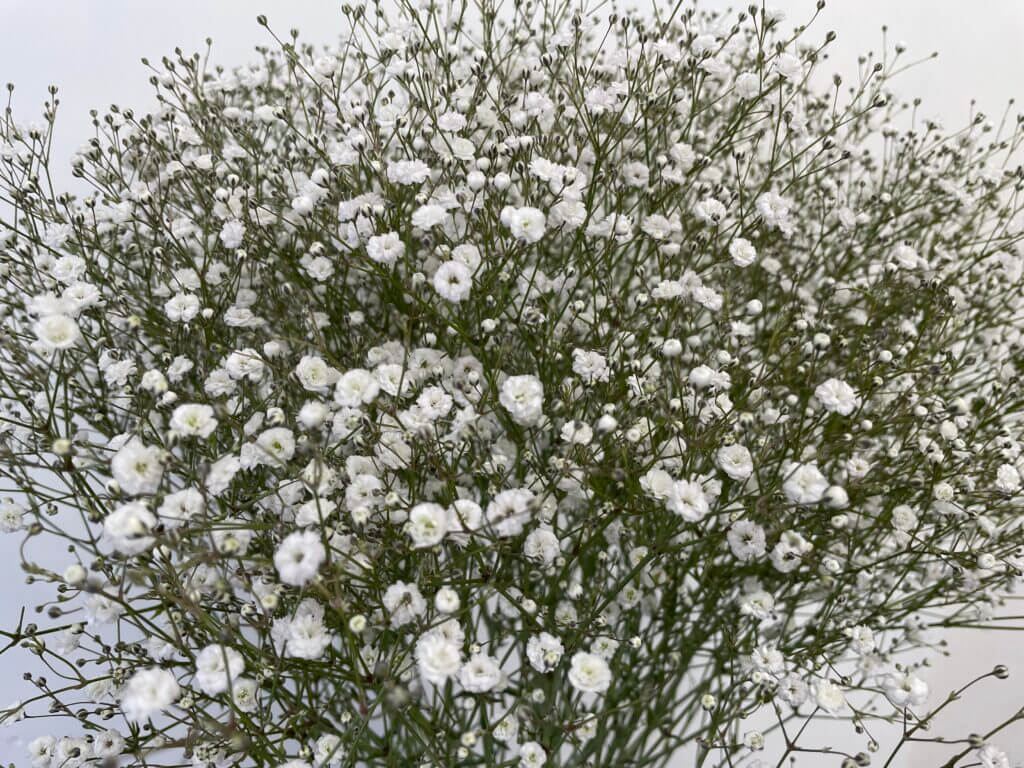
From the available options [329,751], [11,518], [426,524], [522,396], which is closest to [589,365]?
[522,396]

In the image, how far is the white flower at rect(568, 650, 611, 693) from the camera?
23.6 inches

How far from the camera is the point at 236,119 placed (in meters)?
0.89

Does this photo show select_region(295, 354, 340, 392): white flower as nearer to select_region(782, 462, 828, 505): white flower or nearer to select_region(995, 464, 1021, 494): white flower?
select_region(782, 462, 828, 505): white flower

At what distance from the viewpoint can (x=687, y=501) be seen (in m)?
0.61

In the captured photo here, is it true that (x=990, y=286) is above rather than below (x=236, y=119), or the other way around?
below

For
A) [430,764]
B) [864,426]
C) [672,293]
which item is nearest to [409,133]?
[672,293]

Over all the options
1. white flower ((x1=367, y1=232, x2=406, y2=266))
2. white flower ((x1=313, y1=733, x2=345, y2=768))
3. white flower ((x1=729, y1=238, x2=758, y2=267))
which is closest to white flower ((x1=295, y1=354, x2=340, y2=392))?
white flower ((x1=367, y1=232, x2=406, y2=266))

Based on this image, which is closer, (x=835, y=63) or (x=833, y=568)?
(x=833, y=568)

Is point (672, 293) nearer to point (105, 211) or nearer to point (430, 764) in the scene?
point (430, 764)

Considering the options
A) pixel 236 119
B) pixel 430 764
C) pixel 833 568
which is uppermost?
pixel 236 119

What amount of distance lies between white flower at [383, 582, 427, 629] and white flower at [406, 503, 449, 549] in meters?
0.05

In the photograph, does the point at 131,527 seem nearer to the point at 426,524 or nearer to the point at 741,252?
the point at 426,524

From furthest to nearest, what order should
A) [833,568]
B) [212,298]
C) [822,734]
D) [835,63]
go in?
[835,63], [822,734], [212,298], [833,568]

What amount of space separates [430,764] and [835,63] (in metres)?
1.56
